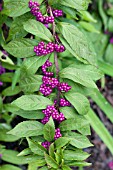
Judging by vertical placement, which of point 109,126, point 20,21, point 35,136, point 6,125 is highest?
point 20,21

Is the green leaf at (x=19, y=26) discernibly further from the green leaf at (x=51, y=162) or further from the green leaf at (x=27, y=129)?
the green leaf at (x=51, y=162)

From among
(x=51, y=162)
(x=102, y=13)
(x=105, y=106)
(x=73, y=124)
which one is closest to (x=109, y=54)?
(x=102, y=13)

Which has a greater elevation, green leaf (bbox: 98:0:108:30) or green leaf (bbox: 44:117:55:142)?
green leaf (bbox: 98:0:108:30)

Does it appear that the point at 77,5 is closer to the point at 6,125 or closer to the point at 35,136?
the point at 35,136

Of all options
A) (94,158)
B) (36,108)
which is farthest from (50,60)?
(94,158)

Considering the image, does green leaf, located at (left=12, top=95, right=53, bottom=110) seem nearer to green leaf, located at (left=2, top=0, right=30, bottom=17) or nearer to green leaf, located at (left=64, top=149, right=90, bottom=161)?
green leaf, located at (left=64, top=149, right=90, bottom=161)

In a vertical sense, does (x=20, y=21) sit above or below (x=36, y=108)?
above

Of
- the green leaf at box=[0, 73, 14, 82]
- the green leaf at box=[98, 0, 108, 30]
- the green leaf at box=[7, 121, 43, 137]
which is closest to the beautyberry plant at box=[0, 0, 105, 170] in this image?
the green leaf at box=[7, 121, 43, 137]
